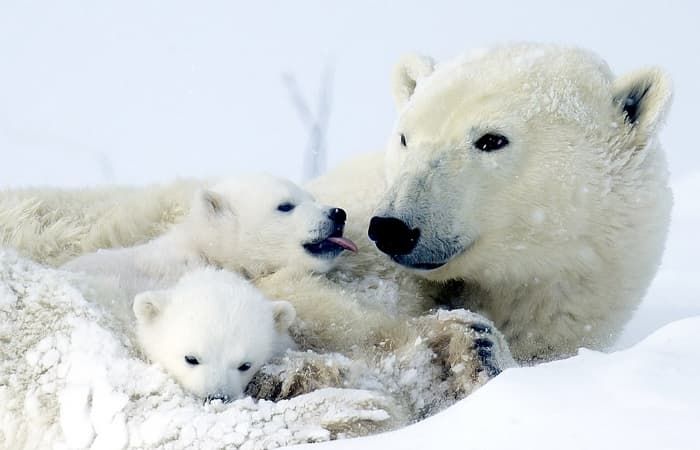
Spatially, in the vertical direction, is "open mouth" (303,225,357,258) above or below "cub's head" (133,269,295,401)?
below

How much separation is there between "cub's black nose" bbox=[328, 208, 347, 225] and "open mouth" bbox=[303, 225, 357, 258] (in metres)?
0.02

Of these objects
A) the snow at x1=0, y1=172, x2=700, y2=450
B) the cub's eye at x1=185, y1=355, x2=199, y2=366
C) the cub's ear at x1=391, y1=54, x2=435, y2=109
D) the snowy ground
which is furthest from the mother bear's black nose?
the snowy ground

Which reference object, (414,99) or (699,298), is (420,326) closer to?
(414,99)

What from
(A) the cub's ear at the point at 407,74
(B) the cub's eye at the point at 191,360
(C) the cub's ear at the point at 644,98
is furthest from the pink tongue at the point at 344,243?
(C) the cub's ear at the point at 644,98

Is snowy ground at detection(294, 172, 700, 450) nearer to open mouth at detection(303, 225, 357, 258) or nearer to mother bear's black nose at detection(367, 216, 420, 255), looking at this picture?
mother bear's black nose at detection(367, 216, 420, 255)

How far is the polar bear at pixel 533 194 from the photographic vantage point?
3.50 metres

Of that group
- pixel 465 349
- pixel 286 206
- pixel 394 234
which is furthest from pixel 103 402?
pixel 286 206

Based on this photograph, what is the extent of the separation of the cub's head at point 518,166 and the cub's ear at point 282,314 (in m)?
0.51

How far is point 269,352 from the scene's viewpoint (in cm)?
300

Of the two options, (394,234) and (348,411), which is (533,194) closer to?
(394,234)

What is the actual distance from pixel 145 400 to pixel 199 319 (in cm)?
43

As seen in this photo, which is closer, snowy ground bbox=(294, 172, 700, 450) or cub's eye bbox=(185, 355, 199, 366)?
snowy ground bbox=(294, 172, 700, 450)

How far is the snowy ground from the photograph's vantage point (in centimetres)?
172

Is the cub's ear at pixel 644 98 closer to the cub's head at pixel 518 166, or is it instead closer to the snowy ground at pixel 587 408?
the cub's head at pixel 518 166
